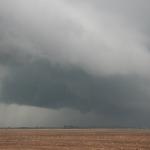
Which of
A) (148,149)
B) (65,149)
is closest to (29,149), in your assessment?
(65,149)

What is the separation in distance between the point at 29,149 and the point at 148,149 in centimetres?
1974

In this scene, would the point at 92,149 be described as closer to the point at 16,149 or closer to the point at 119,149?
the point at 119,149

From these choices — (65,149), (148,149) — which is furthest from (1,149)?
(148,149)

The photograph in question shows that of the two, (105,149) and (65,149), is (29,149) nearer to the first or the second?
(65,149)

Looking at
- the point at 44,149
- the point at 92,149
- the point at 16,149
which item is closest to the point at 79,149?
the point at 92,149

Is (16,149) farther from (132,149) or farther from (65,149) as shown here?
(132,149)

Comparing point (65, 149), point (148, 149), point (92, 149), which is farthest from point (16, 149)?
point (148, 149)

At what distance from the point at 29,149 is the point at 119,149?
14868 mm

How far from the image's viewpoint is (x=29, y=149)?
181 feet

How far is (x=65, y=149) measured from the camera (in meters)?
55.4

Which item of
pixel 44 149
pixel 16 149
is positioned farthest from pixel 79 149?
pixel 16 149

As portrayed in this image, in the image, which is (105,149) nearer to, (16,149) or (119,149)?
(119,149)

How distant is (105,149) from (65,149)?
6645 millimetres

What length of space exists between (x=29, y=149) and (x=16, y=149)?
84.8 inches
